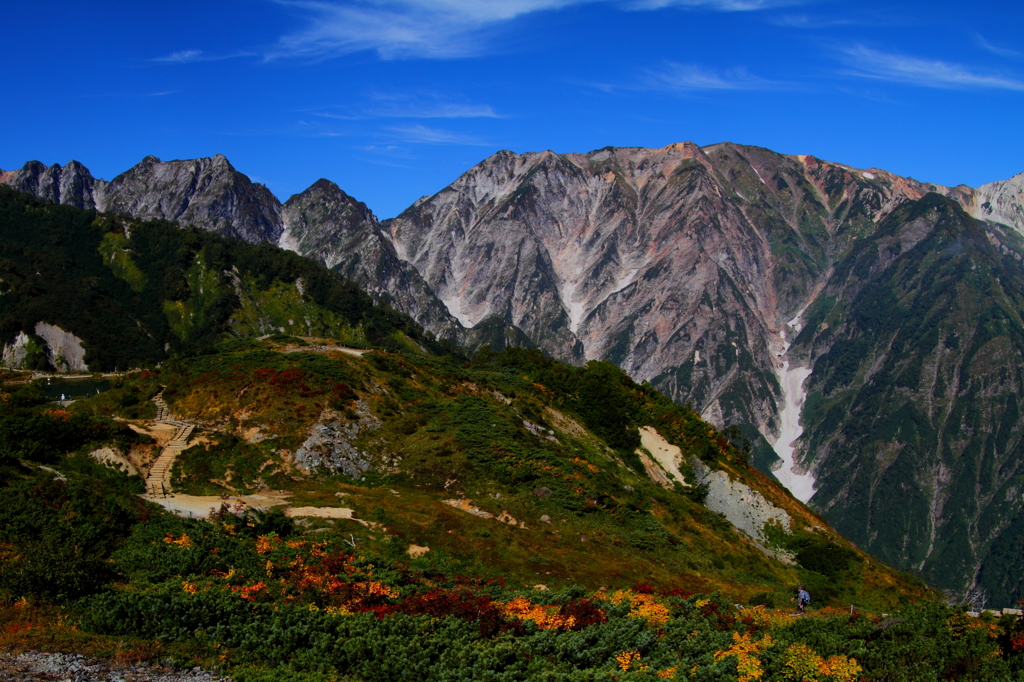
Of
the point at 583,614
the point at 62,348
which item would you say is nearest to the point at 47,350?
the point at 62,348

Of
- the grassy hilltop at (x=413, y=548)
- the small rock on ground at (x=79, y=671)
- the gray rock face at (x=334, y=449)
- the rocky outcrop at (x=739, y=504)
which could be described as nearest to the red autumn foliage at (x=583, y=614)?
the grassy hilltop at (x=413, y=548)

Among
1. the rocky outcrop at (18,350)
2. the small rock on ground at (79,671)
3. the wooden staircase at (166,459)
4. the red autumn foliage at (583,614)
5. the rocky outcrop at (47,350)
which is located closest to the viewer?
the small rock on ground at (79,671)

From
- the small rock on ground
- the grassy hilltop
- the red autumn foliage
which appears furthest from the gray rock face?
the small rock on ground

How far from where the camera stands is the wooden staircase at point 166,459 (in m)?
35.7

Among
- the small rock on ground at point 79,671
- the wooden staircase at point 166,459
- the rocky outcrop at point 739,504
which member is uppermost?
the rocky outcrop at point 739,504

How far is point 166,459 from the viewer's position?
38.2 meters

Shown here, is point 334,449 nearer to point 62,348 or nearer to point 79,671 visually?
point 79,671

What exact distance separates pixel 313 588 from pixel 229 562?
3589mm

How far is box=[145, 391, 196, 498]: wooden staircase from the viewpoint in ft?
117

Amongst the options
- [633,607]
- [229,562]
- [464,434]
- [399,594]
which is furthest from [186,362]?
[633,607]

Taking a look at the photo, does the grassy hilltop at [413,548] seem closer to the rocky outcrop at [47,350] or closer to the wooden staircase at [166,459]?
the wooden staircase at [166,459]

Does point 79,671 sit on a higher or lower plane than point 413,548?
lower

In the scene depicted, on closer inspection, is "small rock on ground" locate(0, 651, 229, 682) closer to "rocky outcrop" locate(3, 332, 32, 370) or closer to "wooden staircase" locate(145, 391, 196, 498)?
"wooden staircase" locate(145, 391, 196, 498)

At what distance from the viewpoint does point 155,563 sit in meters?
21.7
